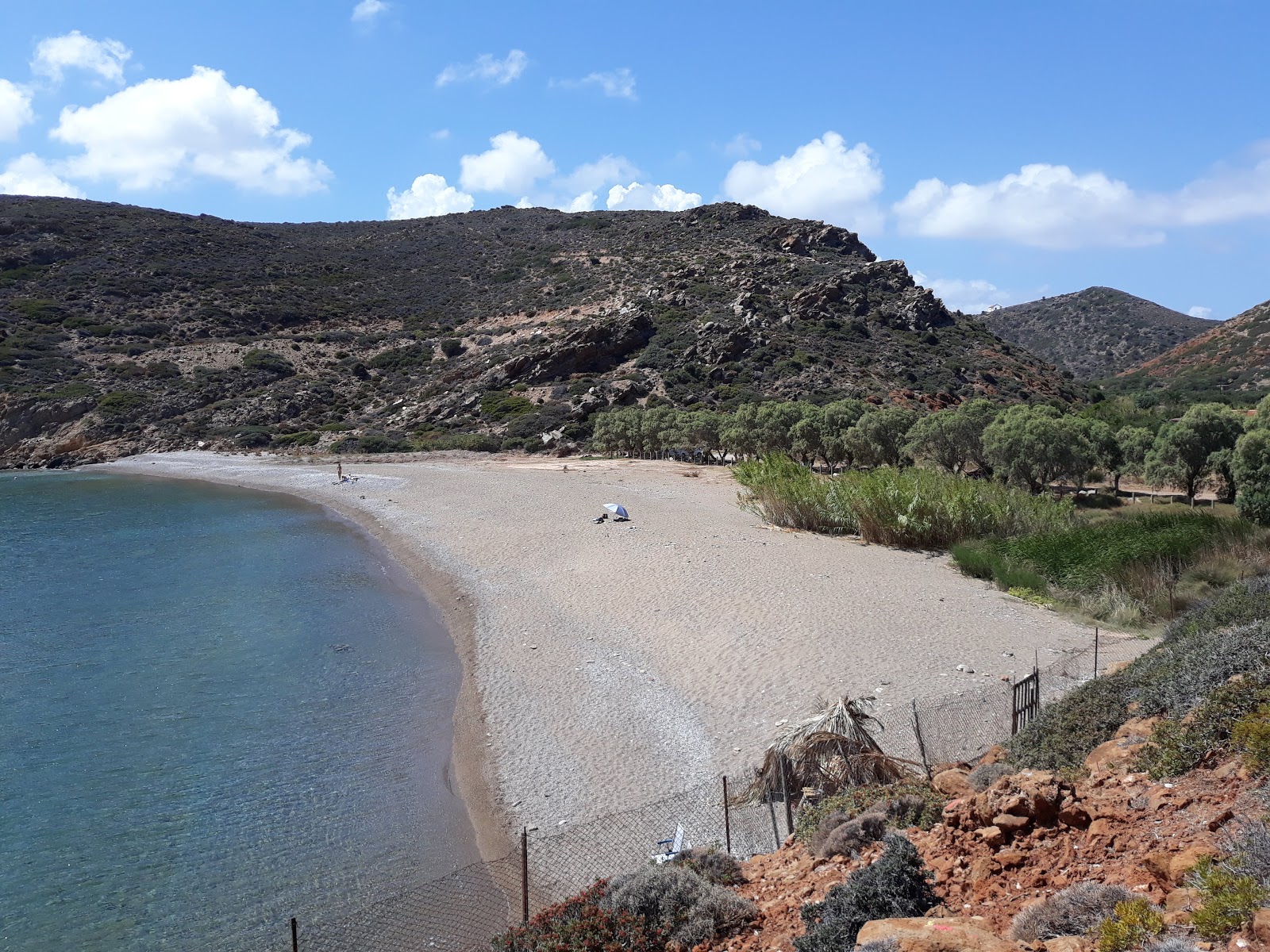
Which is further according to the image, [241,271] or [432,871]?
[241,271]

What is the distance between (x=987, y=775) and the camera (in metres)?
7.36

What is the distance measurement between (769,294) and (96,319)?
60344mm

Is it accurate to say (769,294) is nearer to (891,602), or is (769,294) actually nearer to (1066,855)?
(891,602)

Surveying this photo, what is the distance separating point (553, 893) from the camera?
316 inches

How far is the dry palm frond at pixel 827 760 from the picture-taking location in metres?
8.40

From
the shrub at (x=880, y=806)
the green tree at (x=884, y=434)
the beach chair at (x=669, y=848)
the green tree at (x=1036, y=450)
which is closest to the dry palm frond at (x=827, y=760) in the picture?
the shrub at (x=880, y=806)

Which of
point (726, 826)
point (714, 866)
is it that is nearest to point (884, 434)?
point (726, 826)

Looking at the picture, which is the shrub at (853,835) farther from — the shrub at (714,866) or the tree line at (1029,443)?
the tree line at (1029,443)

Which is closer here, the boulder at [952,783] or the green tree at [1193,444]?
the boulder at [952,783]

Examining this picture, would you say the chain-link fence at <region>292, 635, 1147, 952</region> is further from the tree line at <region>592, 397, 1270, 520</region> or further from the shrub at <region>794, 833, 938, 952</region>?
the tree line at <region>592, 397, 1270, 520</region>

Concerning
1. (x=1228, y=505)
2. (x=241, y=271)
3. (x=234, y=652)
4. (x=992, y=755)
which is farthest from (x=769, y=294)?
(x=992, y=755)

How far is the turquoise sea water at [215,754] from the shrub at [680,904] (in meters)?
3.36

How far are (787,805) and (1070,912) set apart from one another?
153 inches

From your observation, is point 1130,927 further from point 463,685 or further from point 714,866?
point 463,685
